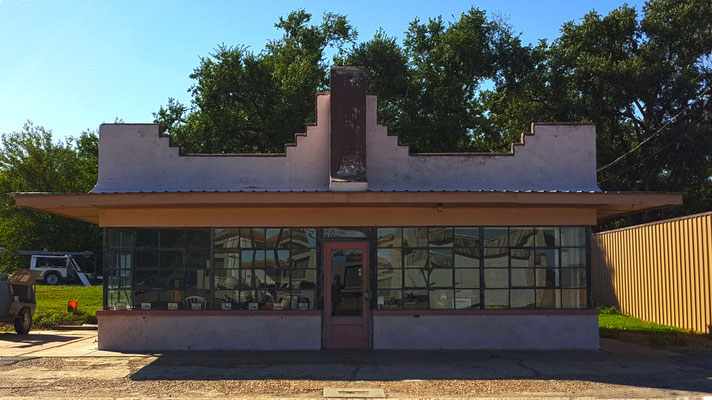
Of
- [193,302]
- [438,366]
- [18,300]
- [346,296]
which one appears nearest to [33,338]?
[18,300]

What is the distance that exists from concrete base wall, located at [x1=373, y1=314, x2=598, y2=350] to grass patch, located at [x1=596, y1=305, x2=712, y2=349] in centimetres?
211

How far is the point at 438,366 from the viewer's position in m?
13.0

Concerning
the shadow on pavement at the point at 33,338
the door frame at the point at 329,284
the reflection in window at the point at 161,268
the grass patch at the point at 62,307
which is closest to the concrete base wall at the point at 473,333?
the door frame at the point at 329,284

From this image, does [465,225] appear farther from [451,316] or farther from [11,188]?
[11,188]

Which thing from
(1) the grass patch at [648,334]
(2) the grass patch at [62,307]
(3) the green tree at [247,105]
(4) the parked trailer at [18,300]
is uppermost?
(3) the green tree at [247,105]

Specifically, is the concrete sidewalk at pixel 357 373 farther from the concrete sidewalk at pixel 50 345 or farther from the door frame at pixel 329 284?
the door frame at pixel 329 284

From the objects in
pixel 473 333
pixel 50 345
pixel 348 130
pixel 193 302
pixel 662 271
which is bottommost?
pixel 50 345

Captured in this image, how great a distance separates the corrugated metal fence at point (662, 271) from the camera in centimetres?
1769

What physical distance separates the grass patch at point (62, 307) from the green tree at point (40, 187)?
12599 mm

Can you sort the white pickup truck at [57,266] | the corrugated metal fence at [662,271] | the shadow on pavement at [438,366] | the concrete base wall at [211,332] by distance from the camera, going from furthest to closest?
the white pickup truck at [57,266] → the corrugated metal fence at [662,271] → the concrete base wall at [211,332] → the shadow on pavement at [438,366]

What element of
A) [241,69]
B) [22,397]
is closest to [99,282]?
[241,69]

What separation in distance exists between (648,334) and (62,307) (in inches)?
811

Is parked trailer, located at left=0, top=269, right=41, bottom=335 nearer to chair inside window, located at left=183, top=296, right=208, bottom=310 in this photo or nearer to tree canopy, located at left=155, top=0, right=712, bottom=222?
chair inside window, located at left=183, top=296, right=208, bottom=310

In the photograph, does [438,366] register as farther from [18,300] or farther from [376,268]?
[18,300]
